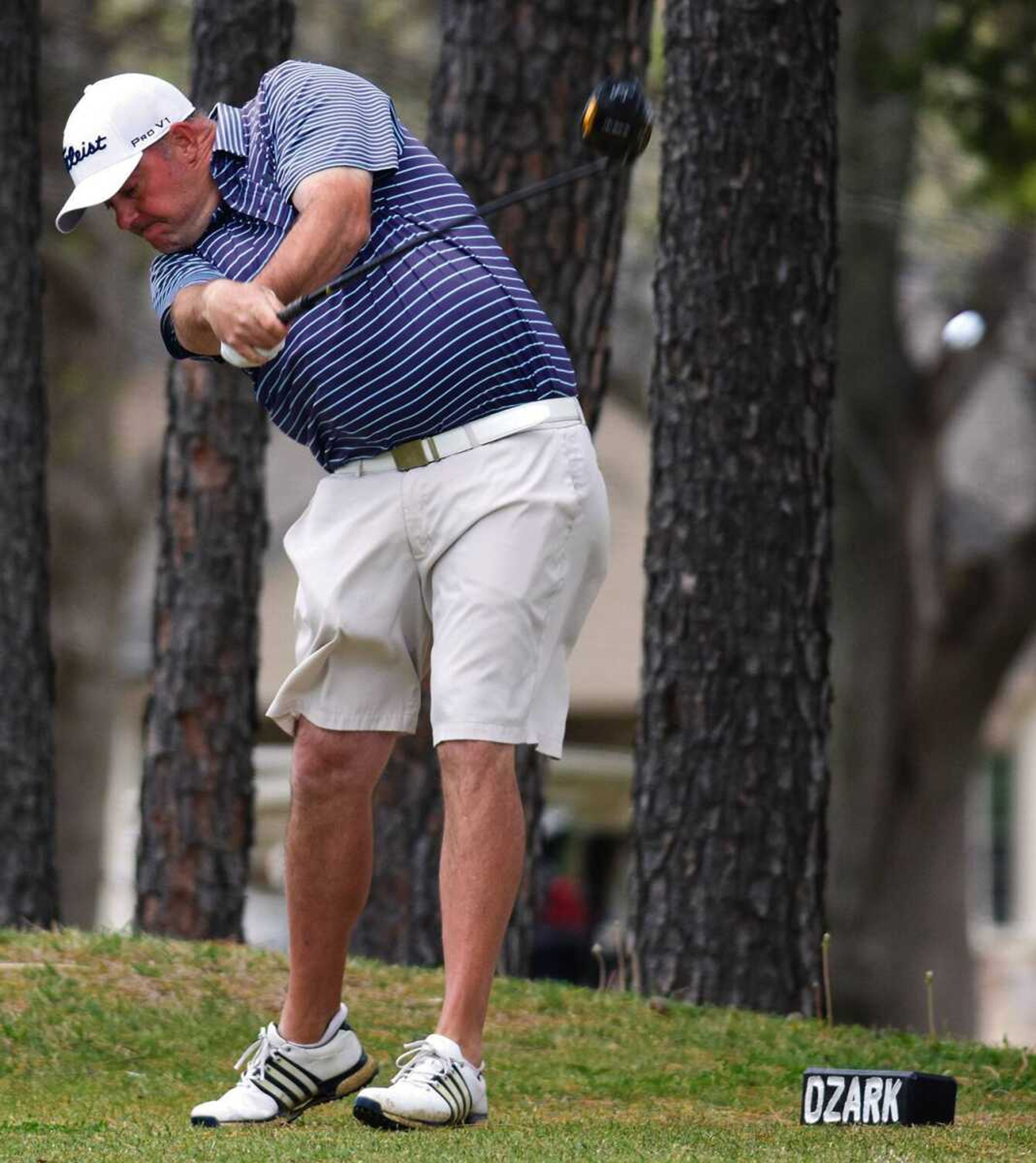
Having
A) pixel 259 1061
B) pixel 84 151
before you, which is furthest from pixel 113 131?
pixel 259 1061

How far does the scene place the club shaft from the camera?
4219 mm

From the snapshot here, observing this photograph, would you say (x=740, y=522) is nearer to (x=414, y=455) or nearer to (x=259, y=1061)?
(x=414, y=455)

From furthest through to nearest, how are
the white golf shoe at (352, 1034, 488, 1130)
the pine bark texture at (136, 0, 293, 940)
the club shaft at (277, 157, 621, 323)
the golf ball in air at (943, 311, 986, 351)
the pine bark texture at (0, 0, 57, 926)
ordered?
the pine bark texture at (0, 0, 57, 926)
the pine bark texture at (136, 0, 293, 940)
the golf ball in air at (943, 311, 986, 351)
the club shaft at (277, 157, 621, 323)
the white golf shoe at (352, 1034, 488, 1130)

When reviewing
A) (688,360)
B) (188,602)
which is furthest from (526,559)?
(188,602)

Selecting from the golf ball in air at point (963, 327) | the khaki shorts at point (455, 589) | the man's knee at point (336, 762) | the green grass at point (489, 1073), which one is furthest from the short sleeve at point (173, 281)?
the golf ball in air at point (963, 327)

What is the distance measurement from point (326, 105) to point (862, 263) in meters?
12.0

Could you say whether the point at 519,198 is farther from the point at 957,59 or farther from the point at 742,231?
the point at 957,59

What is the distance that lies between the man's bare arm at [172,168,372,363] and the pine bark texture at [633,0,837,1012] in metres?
2.85

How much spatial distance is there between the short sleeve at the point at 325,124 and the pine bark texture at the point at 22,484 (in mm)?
4489

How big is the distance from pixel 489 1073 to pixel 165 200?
6.60ft

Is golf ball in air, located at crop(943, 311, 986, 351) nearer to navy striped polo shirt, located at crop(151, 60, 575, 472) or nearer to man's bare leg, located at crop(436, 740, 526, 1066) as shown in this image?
navy striped polo shirt, located at crop(151, 60, 575, 472)

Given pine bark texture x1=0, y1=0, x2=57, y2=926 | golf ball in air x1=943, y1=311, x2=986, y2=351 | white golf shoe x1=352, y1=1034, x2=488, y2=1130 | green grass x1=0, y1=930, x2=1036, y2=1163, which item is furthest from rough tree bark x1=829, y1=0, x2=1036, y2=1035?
white golf shoe x1=352, y1=1034, x2=488, y2=1130

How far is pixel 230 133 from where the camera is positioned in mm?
4488

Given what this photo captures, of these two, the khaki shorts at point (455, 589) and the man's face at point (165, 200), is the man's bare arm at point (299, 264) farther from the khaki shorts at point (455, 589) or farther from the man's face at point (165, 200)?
the khaki shorts at point (455, 589)
